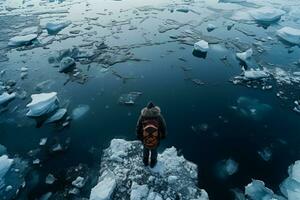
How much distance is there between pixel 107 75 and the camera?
8.69 meters

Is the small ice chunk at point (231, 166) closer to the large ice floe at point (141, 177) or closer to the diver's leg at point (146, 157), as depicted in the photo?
the large ice floe at point (141, 177)

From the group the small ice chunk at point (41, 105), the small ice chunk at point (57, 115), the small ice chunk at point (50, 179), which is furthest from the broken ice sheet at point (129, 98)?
the small ice chunk at point (50, 179)

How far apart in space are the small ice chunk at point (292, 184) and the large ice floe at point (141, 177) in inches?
59.0

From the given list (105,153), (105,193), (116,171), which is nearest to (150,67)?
(105,153)

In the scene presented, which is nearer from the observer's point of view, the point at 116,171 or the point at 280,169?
the point at 116,171

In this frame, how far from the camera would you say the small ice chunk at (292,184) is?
4719 millimetres

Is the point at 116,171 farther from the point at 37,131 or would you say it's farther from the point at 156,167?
the point at 37,131

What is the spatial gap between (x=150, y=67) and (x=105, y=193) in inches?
213

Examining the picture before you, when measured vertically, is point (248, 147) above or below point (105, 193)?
below

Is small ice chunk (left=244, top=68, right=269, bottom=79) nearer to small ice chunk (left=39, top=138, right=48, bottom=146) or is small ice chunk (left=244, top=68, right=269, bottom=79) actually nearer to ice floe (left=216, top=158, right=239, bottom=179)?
ice floe (left=216, top=158, right=239, bottom=179)

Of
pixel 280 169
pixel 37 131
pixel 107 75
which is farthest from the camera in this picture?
pixel 107 75

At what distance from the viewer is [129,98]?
24.8ft

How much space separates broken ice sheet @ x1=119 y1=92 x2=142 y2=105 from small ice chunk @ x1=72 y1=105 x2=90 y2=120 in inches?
37.7

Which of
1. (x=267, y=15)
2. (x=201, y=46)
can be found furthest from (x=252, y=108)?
(x=267, y=15)
